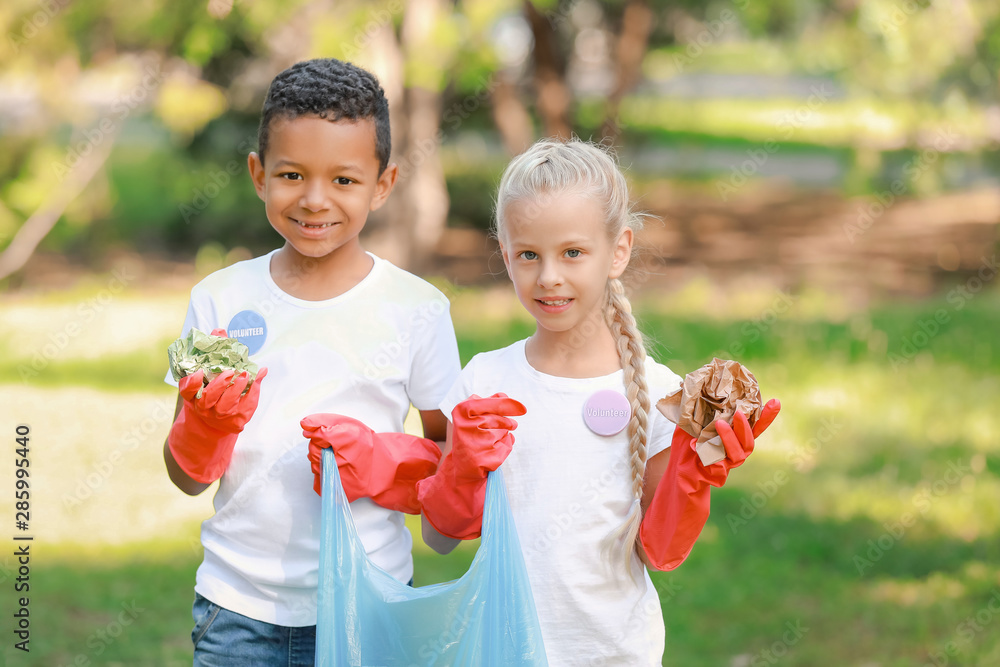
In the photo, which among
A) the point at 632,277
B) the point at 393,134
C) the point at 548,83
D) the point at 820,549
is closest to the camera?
the point at 632,277

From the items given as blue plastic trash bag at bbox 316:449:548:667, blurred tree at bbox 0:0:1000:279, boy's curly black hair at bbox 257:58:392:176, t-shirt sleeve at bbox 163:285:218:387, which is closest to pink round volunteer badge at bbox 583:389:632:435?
blue plastic trash bag at bbox 316:449:548:667

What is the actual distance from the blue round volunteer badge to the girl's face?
21.6 inches

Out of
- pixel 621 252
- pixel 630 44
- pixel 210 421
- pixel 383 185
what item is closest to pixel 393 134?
pixel 630 44

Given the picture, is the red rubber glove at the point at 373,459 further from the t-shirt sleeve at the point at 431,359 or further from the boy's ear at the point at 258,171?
the boy's ear at the point at 258,171

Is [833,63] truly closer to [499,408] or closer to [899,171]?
[899,171]

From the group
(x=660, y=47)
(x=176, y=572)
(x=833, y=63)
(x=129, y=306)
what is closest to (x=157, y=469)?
(x=176, y=572)

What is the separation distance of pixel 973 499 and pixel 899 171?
8.41m

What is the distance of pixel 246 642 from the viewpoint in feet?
6.61

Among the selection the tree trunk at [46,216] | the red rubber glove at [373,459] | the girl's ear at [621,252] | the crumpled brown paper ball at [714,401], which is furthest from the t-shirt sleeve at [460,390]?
the tree trunk at [46,216]

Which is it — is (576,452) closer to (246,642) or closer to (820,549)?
(246,642)

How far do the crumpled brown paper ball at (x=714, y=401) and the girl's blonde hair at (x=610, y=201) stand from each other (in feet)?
0.55

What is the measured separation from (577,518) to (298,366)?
656 mm

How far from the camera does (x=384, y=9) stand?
7.44m

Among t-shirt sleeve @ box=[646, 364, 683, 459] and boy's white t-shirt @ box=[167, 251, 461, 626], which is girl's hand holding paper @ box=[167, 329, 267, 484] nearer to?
boy's white t-shirt @ box=[167, 251, 461, 626]
